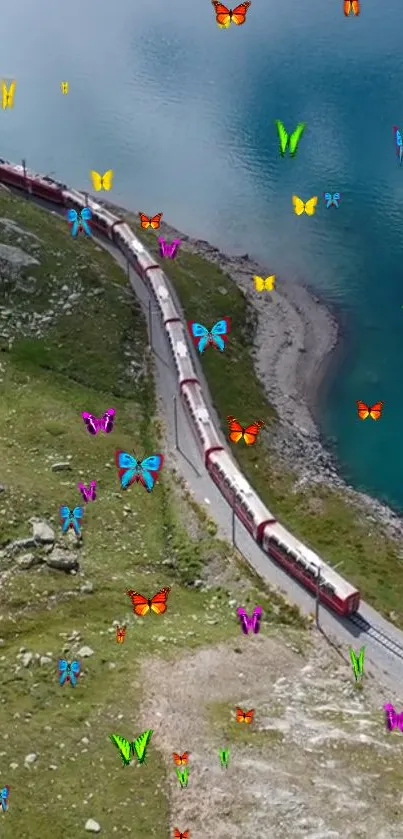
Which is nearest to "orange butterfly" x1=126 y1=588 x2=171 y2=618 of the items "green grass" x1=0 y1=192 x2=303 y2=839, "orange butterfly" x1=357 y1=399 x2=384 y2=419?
"green grass" x1=0 y1=192 x2=303 y2=839

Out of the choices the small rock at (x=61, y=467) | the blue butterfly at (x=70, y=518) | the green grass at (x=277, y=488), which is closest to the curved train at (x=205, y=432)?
the green grass at (x=277, y=488)

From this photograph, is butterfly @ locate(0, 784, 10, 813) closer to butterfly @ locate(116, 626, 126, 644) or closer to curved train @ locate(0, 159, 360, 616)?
butterfly @ locate(116, 626, 126, 644)

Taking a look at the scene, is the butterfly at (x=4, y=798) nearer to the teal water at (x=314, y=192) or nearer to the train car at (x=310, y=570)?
the train car at (x=310, y=570)

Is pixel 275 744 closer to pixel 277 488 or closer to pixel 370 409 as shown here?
pixel 277 488

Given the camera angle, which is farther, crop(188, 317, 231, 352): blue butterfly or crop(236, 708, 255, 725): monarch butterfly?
crop(188, 317, 231, 352): blue butterfly

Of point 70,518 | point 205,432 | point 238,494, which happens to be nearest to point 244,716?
point 70,518

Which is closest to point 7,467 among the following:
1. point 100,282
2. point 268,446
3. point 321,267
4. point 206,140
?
point 268,446
